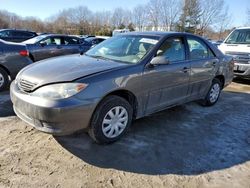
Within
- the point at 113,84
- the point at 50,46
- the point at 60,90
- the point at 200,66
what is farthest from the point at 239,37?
the point at 60,90

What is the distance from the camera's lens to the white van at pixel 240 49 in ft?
26.7

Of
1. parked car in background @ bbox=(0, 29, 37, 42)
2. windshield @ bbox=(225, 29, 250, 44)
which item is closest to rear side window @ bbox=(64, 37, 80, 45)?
windshield @ bbox=(225, 29, 250, 44)

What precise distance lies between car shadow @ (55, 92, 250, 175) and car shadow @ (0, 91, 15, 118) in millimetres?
1432

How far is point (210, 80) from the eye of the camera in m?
5.33

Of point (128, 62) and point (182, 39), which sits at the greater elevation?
point (182, 39)

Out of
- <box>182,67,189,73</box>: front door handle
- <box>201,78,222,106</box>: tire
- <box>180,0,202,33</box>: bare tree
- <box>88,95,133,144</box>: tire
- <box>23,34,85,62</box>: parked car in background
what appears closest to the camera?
<box>88,95,133,144</box>: tire

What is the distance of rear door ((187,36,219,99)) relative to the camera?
4758 mm

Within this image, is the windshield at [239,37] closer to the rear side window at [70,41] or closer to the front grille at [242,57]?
the front grille at [242,57]

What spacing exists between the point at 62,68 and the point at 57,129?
2.86 feet

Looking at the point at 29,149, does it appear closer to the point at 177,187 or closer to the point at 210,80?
the point at 177,187

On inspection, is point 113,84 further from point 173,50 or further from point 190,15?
point 190,15

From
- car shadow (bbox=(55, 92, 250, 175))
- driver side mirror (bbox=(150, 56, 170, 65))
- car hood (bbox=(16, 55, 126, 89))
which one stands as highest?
driver side mirror (bbox=(150, 56, 170, 65))

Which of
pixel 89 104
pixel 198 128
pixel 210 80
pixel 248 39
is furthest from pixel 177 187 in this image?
pixel 248 39

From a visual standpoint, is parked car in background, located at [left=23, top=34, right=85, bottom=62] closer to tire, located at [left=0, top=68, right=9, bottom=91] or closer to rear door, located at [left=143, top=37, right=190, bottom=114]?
tire, located at [left=0, top=68, right=9, bottom=91]
